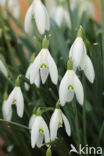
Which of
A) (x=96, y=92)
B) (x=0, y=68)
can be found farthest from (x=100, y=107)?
(x=0, y=68)

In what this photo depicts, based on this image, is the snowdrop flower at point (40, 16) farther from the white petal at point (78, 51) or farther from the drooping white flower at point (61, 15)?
the drooping white flower at point (61, 15)

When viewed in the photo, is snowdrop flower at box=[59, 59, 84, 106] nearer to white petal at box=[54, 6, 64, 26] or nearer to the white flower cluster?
the white flower cluster

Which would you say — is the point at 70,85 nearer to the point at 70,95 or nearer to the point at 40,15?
the point at 70,95

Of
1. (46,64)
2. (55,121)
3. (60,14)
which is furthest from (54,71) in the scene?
(60,14)

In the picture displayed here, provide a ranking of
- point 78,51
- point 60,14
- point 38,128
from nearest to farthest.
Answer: point 78,51 < point 38,128 < point 60,14

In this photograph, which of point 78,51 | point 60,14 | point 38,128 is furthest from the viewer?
point 60,14

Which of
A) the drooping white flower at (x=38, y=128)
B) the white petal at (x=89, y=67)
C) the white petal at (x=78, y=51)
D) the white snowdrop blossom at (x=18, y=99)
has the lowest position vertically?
the drooping white flower at (x=38, y=128)

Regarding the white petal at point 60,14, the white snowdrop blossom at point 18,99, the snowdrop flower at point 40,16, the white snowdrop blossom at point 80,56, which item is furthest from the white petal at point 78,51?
the white petal at point 60,14

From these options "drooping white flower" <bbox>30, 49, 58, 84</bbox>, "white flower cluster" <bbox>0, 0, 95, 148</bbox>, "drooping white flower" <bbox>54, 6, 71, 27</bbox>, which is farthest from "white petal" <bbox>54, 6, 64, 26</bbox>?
"drooping white flower" <bbox>30, 49, 58, 84</bbox>
